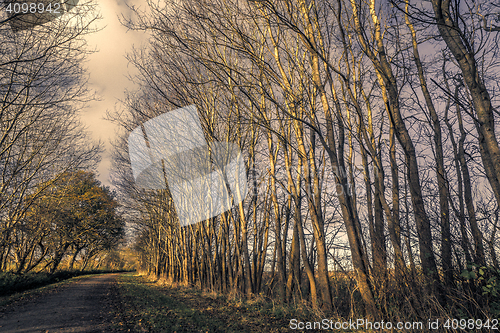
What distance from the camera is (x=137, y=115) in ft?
45.7

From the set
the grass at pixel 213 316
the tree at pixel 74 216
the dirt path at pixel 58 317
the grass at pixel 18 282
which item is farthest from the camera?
the tree at pixel 74 216

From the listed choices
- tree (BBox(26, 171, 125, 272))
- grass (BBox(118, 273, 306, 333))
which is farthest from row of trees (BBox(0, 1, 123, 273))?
grass (BBox(118, 273, 306, 333))

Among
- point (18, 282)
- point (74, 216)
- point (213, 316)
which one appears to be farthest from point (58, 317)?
point (74, 216)

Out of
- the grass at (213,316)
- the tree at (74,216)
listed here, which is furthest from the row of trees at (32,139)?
the grass at (213,316)

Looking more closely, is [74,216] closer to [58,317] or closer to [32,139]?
[32,139]

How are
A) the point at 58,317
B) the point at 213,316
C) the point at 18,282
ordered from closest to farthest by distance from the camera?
the point at 213,316
the point at 58,317
the point at 18,282

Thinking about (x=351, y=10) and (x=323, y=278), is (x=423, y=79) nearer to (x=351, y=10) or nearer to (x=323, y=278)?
(x=351, y=10)

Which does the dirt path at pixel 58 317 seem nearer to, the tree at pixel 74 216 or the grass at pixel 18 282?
the grass at pixel 18 282

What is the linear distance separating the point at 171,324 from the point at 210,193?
6894 mm

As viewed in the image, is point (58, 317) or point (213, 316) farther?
point (58, 317)

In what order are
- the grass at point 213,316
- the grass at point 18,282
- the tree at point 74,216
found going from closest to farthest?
the grass at point 213,316
the grass at point 18,282
the tree at point 74,216

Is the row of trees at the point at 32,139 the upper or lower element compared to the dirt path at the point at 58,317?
upper

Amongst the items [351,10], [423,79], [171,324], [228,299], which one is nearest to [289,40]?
[351,10]

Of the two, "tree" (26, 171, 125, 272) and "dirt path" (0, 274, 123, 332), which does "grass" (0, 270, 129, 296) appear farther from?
"dirt path" (0, 274, 123, 332)
